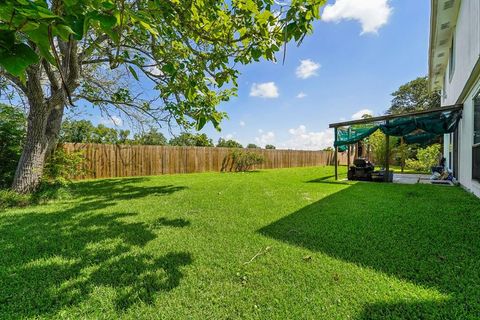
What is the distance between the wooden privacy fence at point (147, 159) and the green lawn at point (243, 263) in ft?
18.6

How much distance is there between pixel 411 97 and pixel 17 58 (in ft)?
119

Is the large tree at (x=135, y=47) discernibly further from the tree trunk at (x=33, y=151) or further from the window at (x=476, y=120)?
the window at (x=476, y=120)

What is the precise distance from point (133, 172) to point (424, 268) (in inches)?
462

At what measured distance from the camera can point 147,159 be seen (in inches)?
464

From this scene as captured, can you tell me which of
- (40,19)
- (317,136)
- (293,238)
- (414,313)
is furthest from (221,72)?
(317,136)

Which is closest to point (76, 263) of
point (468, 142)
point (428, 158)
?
point (468, 142)

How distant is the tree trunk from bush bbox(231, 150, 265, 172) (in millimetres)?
10680

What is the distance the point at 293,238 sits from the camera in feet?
9.93

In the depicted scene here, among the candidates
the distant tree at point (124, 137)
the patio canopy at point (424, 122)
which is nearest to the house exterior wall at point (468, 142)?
the patio canopy at point (424, 122)

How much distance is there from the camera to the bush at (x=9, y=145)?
555cm

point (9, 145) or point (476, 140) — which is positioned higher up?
point (476, 140)

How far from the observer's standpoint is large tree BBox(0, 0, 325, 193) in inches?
34.7

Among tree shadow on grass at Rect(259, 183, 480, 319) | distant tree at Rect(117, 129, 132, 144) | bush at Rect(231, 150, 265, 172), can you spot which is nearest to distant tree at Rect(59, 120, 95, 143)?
distant tree at Rect(117, 129, 132, 144)

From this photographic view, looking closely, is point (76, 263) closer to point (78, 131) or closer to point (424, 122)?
point (424, 122)
